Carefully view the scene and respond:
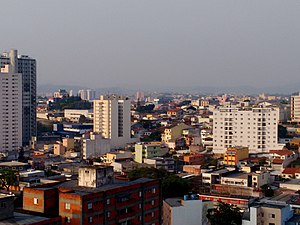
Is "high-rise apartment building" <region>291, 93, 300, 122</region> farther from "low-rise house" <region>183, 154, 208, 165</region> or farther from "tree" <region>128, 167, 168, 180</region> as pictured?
"tree" <region>128, 167, 168, 180</region>

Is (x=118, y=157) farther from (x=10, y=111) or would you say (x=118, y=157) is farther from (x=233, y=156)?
(x=10, y=111)

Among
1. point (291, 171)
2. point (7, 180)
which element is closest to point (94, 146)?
point (291, 171)

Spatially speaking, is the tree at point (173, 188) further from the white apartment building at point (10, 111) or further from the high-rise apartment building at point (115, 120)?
the white apartment building at point (10, 111)

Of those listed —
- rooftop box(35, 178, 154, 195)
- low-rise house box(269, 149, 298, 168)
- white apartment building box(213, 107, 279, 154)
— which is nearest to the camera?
rooftop box(35, 178, 154, 195)

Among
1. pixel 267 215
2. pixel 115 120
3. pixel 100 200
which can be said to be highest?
pixel 115 120

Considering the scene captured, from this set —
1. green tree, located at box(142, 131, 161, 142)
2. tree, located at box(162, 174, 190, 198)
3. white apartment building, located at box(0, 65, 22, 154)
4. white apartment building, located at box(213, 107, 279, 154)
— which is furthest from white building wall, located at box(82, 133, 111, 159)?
tree, located at box(162, 174, 190, 198)

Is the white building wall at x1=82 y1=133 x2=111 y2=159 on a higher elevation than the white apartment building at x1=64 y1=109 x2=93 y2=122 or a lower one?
lower
